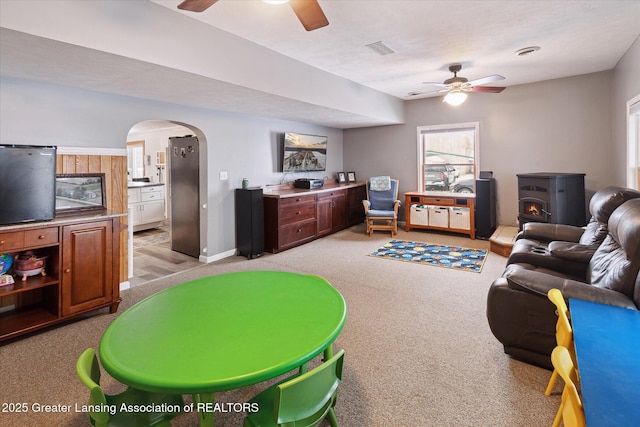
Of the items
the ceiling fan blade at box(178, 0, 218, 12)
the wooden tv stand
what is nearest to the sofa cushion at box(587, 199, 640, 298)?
the ceiling fan blade at box(178, 0, 218, 12)

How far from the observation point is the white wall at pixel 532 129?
5188mm

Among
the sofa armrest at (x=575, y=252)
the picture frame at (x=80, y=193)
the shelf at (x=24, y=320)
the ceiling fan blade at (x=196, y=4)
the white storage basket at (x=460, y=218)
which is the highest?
the ceiling fan blade at (x=196, y=4)

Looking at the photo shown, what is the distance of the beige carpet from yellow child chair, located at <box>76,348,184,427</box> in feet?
1.53

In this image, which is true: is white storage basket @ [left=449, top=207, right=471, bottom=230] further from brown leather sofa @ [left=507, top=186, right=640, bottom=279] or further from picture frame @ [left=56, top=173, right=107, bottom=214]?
picture frame @ [left=56, top=173, right=107, bottom=214]

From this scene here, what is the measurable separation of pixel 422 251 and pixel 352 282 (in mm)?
1855

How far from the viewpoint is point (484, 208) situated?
Result: 5984 millimetres

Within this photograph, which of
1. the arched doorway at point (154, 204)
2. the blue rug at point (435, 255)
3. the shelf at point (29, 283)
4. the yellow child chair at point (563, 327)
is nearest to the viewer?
the yellow child chair at point (563, 327)

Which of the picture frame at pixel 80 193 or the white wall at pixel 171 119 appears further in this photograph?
the picture frame at pixel 80 193

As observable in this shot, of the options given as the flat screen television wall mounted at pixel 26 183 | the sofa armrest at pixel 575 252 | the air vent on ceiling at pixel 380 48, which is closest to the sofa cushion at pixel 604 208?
the sofa armrest at pixel 575 252

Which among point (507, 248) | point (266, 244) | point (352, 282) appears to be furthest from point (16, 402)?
point (507, 248)

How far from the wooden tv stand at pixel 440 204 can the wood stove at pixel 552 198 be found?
95 centimetres

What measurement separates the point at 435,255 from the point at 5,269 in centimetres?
500

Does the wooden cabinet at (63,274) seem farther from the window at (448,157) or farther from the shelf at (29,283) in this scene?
the window at (448,157)

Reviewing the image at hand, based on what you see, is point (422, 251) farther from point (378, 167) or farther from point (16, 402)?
point (16, 402)
